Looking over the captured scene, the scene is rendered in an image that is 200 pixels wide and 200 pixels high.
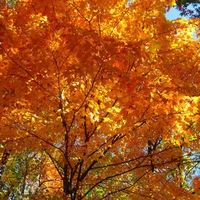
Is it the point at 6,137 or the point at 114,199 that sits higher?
the point at 6,137

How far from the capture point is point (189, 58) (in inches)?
159

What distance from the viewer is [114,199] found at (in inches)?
245

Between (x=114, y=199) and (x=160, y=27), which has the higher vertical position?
(x=160, y=27)

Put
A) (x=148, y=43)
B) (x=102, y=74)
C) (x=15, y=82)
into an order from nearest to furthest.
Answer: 1. (x=148, y=43)
2. (x=102, y=74)
3. (x=15, y=82)

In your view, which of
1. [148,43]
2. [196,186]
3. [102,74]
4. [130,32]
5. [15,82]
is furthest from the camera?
[196,186]

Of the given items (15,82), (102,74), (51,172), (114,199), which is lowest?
(114,199)

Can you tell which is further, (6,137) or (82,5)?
(6,137)

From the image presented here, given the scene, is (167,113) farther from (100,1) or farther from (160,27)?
(100,1)

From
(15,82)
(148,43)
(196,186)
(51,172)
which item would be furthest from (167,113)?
(51,172)

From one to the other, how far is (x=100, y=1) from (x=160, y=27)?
1051mm

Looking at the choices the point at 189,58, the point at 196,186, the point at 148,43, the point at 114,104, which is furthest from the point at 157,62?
the point at 196,186

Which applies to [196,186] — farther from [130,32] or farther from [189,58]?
[130,32]

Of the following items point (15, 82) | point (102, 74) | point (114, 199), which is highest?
point (15, 82)

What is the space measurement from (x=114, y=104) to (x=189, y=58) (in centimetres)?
144
